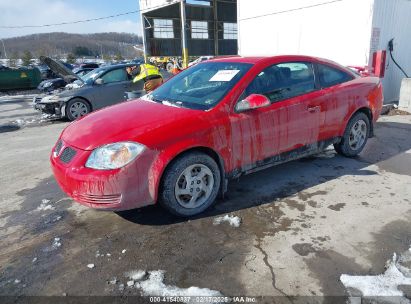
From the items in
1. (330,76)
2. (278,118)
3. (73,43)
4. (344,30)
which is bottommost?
(278,118)

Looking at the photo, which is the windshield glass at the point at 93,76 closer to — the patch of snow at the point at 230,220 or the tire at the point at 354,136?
the tire at the point at 354,136

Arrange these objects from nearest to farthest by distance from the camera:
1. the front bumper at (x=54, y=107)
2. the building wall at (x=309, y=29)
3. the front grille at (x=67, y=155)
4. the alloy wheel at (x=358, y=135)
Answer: the front grille at (x=67, y=155), the alloy wheel at (x=358, y=135), the building wall at (x=309, y=29), the front bumper at (x=54, y=107)

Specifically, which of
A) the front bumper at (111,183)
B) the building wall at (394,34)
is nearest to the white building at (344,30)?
the building wall at (394,34)

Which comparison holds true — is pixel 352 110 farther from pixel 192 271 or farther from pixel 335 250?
pixel 192 271

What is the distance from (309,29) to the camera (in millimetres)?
10453

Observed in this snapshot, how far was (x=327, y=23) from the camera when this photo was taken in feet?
32.2

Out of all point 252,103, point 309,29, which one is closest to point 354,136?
point 252,103

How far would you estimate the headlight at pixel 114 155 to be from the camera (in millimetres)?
3021

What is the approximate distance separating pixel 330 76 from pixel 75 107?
7057 millimetres

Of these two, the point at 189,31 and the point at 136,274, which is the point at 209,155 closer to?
the point at 136,274

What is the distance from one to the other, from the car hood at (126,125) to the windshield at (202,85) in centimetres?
22

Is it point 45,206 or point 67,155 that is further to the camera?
point 45,206

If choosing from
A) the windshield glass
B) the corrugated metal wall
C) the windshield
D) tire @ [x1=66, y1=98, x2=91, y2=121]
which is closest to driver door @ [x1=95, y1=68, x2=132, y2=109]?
the windshield glass

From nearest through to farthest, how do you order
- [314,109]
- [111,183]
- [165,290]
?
[165,290] → [111,183] → [314,109]
